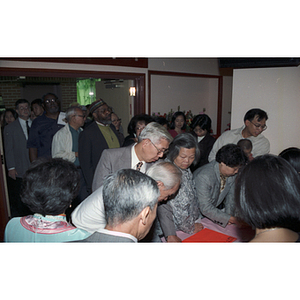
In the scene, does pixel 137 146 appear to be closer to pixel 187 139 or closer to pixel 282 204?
pixel 187 139

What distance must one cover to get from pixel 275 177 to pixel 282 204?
108mm

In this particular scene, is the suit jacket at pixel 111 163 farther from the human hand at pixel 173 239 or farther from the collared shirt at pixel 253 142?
the collared shirt at pixel 253 142

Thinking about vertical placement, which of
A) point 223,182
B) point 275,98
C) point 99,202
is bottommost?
point 223,182

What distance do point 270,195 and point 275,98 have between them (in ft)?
8.29

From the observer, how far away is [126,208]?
1.02 metres

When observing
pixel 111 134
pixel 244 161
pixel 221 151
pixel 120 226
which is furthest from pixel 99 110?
pixel 120 226

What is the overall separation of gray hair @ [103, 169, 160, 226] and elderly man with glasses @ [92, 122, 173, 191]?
2.76 feet

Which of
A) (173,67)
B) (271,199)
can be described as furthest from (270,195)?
(173,67)

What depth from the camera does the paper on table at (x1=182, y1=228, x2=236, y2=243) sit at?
171 cm

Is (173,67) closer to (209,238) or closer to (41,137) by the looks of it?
(41,137)

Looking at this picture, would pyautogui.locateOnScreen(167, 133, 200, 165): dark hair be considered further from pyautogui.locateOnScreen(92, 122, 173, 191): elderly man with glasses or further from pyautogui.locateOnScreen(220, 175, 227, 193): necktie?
pyautogui.locateOnScreen(220, 175, 227, 193): necktie

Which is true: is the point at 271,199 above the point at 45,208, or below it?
above

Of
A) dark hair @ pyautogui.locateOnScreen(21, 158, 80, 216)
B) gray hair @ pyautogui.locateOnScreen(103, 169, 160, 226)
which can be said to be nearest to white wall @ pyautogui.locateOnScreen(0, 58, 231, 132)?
dark hair @ pyautogui.locateOnScreen(21, 158, 80, 216)

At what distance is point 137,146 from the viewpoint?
6.59 feet
